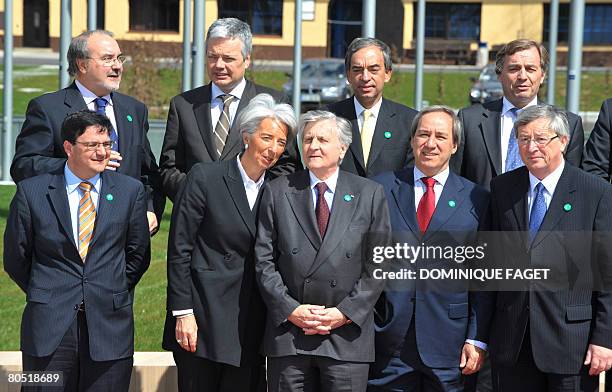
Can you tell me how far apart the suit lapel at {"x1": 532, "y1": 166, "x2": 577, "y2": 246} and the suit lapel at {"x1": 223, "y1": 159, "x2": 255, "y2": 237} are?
4.78ft

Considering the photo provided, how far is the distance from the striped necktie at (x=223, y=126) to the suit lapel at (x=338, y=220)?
1.02m

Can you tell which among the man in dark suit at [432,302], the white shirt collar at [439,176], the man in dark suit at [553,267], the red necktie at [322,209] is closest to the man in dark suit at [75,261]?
the red necktie at [322,209]

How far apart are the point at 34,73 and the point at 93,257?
32578mm

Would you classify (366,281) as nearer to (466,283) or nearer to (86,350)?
(466,283)

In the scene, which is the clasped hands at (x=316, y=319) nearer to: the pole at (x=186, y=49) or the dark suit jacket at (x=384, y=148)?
the dark suit jacket at (x=384, y=148)

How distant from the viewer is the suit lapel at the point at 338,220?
5.04 metres

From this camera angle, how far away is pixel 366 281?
201 inches

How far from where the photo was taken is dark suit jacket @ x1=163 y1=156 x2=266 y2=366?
17.3 feet

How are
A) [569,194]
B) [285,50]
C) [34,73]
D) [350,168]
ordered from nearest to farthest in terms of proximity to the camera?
[569,194], [350,168], [34,73], [285,50]

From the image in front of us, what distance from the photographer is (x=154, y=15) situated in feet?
145

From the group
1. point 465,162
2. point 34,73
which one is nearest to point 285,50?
point 34,73

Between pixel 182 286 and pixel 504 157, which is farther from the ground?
pixel 504 157

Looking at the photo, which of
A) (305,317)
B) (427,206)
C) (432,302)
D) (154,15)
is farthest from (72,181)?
(154,15)

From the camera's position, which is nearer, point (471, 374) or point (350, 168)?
point (471, 374)
